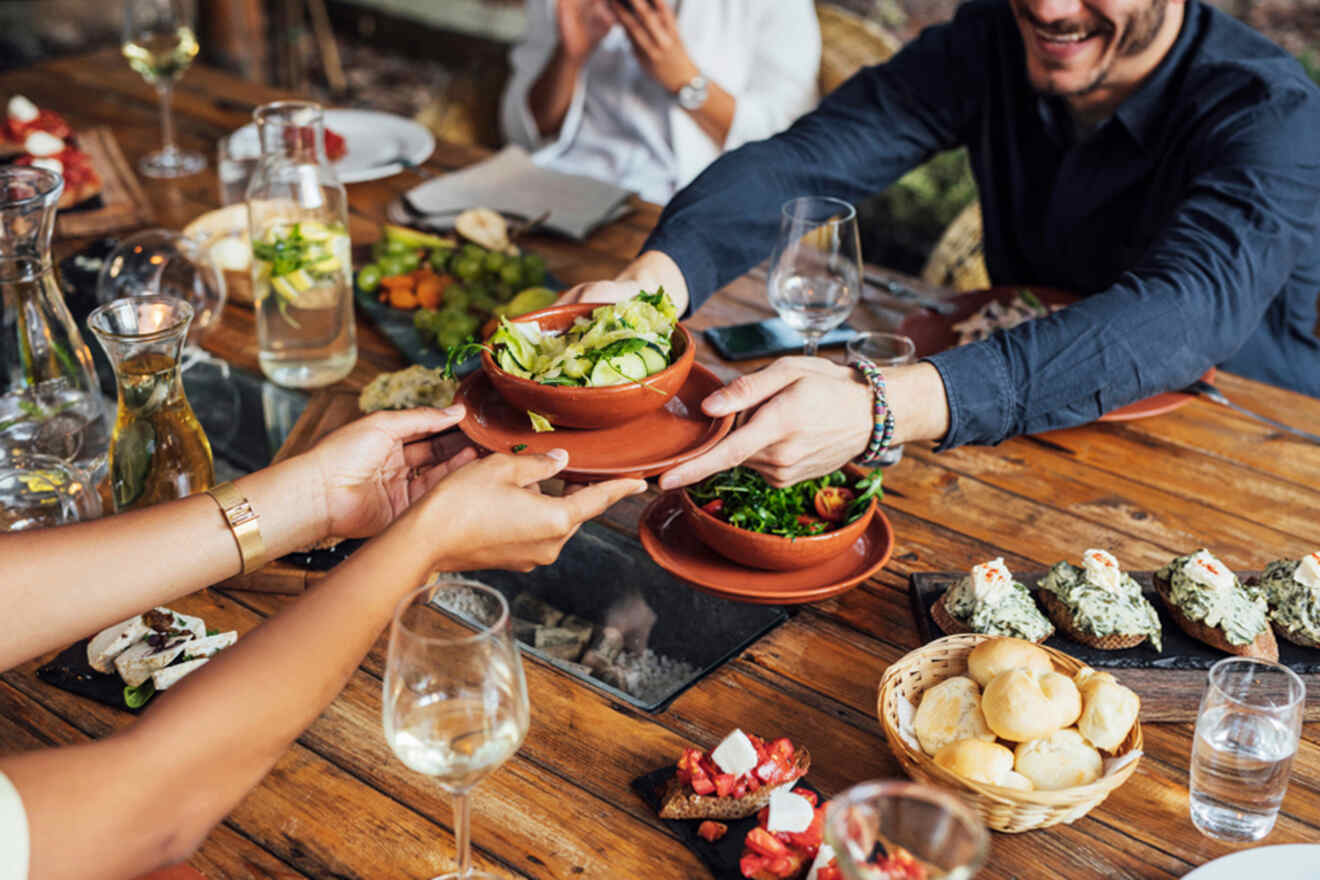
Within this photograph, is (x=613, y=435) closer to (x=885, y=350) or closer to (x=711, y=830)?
(x=711, y=830)

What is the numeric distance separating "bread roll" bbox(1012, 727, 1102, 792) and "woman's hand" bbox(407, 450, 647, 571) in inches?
19.0

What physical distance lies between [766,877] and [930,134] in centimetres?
175

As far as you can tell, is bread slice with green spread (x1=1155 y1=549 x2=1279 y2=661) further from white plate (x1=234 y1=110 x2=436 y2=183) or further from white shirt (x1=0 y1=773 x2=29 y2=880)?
white plate (x1=234 y1=110 x2=436 y2=183)

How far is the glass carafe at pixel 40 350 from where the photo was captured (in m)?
1.57

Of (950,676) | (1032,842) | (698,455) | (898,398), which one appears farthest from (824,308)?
(1032,842)

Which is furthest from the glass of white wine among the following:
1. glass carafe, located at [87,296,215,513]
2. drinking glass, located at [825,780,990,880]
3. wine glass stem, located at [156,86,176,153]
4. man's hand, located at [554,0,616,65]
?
drinking glass, located at [825,780,990,880]

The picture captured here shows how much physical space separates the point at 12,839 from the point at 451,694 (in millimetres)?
326

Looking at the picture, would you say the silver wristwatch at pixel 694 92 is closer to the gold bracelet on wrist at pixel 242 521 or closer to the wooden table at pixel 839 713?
the wooden table at pixel 839 713

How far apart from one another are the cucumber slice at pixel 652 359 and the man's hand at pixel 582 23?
73.6 inches

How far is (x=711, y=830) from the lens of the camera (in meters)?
1.10

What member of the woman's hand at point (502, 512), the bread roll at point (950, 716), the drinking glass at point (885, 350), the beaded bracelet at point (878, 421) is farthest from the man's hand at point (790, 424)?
the bread roll at point (950, 716)

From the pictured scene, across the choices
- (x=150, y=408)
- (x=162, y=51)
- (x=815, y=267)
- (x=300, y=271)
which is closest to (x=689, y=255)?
(x=815, y=267)

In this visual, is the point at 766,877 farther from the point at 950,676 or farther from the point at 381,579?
the point at 381,579

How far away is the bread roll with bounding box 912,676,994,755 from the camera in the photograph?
3.74 ft
